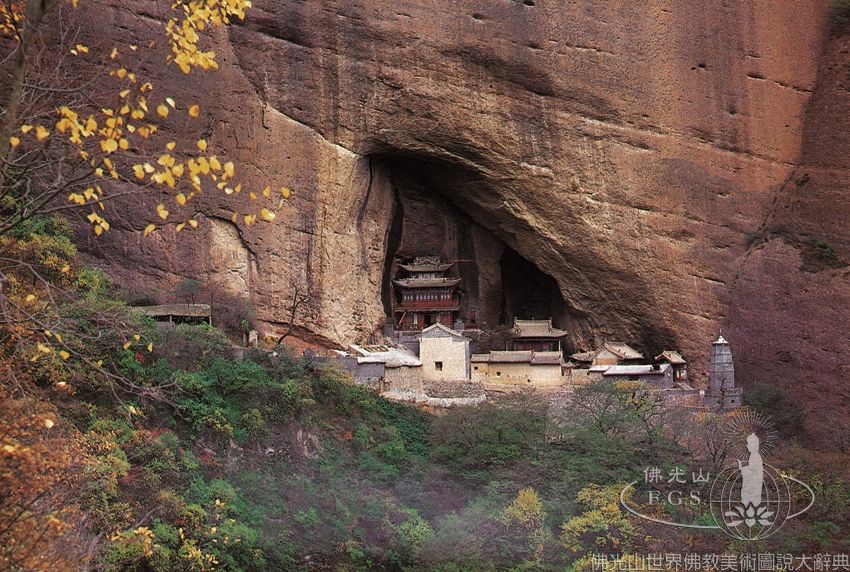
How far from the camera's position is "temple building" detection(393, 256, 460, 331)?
942 inches

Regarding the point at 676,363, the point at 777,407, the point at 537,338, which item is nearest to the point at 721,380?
the point at 676,363

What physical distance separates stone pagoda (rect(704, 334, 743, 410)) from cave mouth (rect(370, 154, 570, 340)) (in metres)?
4.31

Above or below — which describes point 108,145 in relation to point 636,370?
above

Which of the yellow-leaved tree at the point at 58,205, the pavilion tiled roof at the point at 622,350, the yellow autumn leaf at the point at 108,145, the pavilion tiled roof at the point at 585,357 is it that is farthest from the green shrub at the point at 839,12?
the yellow autumn leaf at the point at 108,145

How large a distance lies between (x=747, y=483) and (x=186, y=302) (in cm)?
1068

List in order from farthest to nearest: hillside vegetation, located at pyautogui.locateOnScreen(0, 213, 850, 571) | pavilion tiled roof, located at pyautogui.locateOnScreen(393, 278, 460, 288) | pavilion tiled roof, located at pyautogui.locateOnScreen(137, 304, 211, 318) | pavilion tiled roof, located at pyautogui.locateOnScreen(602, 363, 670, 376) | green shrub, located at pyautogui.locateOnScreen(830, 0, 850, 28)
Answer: pavilion tiled roof, located at pyautogui.locateOnScreen(393, 278, 460, 288) < green shrub, located at pyautogui.locateOnScreen(830, 0, 850, 28) < pavilion tiled roof, located at pyautogui.locateOnScreen(602, 363, 670, 376) < pavilion tiled roof, located at pyautogui.locateOnScreen(137, 304, 211, 318) < hillside vegetation, located at pyautogui.locateOnScreen(0, 213, 850, 571)

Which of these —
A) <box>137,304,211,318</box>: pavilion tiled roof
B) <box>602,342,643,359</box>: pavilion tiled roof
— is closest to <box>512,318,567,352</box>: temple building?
<box>602,342,643,359</box>: pavilion tiled roof

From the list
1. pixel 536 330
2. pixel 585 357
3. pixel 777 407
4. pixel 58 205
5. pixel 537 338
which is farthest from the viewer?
pixel 536 330

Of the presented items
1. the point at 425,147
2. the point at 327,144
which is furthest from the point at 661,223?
the point at 327,144

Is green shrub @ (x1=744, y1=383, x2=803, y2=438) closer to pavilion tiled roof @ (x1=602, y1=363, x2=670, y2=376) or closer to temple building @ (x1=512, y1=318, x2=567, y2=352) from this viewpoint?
pavilion tiled roof @ (x1=602, y1=363, x2=670, y2=376)

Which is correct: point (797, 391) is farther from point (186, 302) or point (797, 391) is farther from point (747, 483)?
point (186, 302)

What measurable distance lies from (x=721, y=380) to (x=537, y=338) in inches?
164

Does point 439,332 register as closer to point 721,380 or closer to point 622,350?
point 622,350

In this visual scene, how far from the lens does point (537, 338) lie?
74.0ft
